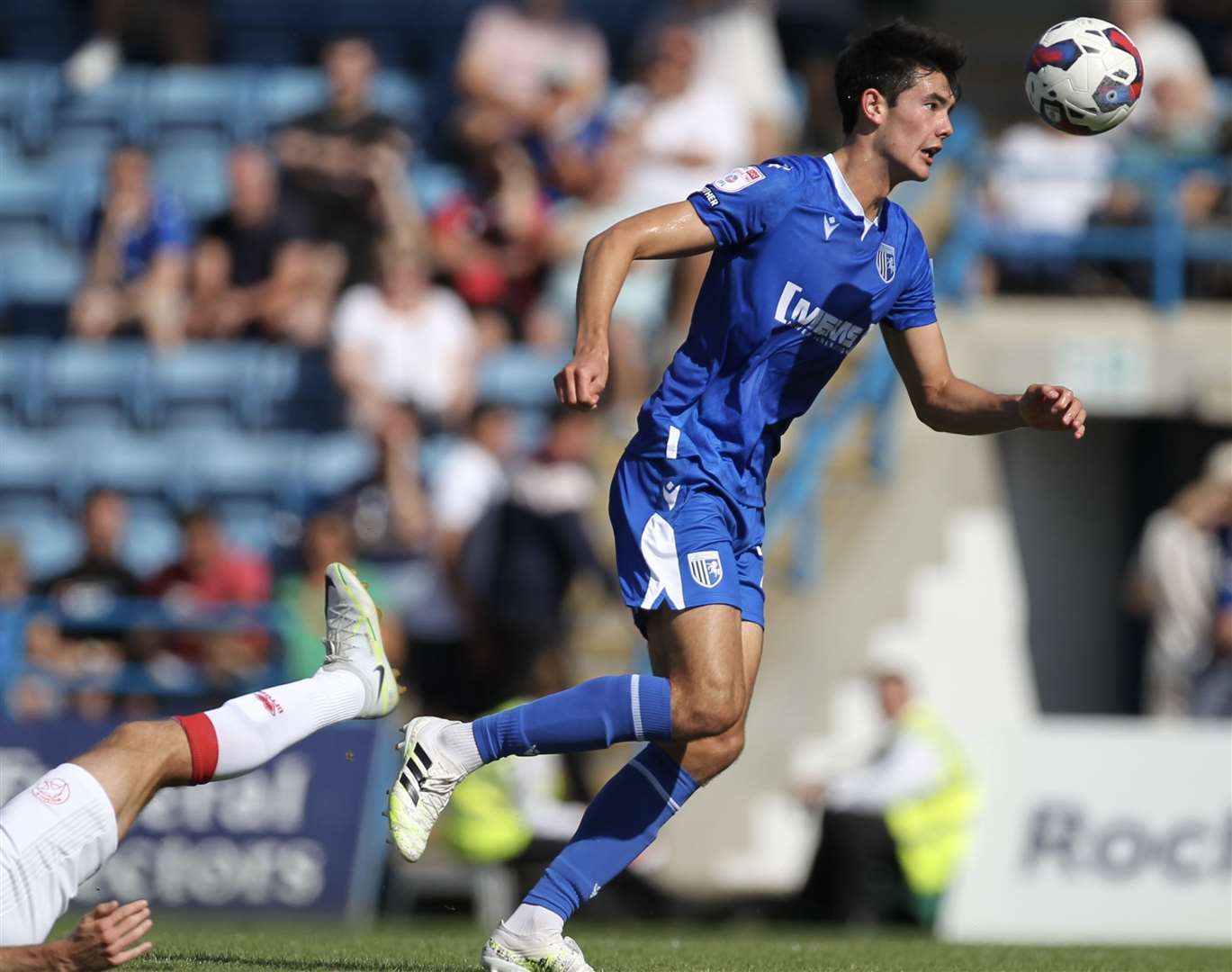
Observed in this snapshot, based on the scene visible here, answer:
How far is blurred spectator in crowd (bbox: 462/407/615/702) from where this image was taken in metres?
12.1

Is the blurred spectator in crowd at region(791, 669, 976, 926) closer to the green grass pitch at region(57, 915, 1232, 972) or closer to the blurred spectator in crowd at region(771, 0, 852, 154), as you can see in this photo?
the green grass pitch at region(57, 915, 1232, 972)

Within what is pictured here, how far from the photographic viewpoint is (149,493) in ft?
47.4

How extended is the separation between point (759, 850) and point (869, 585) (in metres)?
1.77

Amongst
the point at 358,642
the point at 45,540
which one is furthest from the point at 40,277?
the point at 358,642

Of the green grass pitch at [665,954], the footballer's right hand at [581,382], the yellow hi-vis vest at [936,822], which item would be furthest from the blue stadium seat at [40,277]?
the footballer's right hand at [581,382]

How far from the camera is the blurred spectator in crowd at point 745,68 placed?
14391 millimetres

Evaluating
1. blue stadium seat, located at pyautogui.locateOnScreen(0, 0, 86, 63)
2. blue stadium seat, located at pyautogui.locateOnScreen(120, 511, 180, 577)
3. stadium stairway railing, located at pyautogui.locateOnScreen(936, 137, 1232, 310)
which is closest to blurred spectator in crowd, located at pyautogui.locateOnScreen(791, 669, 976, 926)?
stadium stairway railing, located at pyautogui.locateOnScreen(936, 137, 1232, 310)

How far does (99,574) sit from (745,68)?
218 inches

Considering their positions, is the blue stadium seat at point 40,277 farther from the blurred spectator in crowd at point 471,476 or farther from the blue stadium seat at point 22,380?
the blurred spectator in crowd at point 471,476

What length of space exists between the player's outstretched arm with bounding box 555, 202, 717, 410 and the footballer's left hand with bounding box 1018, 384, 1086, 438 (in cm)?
106

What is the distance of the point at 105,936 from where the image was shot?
493 cm

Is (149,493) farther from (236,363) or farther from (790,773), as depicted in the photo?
(790,773)

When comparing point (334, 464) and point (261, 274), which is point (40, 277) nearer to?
point (261, 274)

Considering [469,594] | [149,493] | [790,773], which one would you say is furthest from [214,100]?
[790,773]
